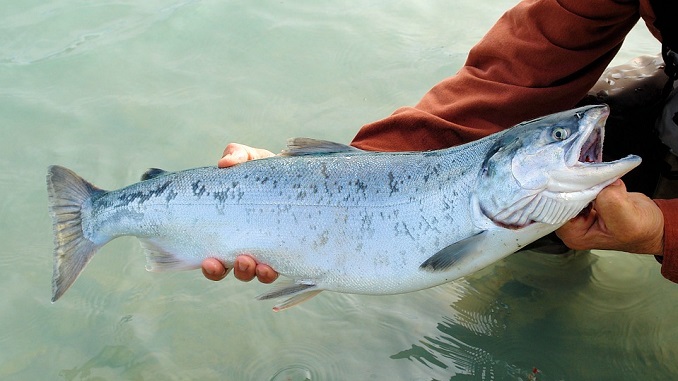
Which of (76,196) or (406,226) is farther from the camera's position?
(76,196)

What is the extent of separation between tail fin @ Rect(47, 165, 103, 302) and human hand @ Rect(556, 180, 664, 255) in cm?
207

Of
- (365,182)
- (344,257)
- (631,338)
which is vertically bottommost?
(631,338)

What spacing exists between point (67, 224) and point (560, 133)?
7.01ft

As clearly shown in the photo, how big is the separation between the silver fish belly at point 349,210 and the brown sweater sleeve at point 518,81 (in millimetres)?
635

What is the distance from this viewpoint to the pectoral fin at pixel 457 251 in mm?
2625

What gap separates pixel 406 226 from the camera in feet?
9.02

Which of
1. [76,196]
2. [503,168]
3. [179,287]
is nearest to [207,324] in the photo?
[179,287]

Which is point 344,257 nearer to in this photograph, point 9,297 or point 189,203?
point 189,203

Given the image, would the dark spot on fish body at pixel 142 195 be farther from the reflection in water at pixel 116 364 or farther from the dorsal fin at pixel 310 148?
the reflection in water at pixel 116 364

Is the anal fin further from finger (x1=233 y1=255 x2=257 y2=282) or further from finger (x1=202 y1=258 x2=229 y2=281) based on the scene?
finger (x1=233 y1=255 x2=257 y2=282)

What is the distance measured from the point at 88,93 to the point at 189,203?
288 centimetres

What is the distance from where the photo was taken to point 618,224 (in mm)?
2656

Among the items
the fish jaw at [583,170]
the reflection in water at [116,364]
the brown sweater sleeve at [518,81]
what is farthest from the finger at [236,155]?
the fish jaw at [583,170]

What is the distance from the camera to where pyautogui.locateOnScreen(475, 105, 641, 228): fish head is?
251cm
